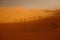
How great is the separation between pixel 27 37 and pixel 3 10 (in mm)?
248

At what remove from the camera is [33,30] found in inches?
32.0

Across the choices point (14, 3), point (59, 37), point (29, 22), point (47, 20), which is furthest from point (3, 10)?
point (59, 37)

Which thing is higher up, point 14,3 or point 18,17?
point 14,3

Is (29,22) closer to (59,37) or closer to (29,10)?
(29,10)

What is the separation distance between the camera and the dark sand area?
0.81 metres

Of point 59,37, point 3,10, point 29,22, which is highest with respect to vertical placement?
point 3,10

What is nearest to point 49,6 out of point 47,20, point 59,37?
point 47,20

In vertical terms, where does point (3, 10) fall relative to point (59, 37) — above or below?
above

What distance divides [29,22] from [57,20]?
19cm

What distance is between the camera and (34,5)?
33.4 inches

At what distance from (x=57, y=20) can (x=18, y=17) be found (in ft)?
0.88

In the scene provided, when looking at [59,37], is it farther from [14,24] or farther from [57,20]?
[14,24]

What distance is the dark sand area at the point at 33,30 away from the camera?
0.81m

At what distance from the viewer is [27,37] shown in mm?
821
